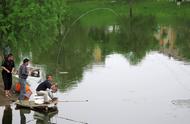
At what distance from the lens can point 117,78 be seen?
102ft

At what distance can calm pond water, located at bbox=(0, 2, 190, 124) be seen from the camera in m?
21.7

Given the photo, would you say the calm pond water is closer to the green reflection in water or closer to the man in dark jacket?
the green reflection in water

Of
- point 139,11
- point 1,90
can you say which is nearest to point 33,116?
point 1,90

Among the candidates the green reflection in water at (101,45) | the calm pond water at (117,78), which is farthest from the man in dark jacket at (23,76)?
the green reflection in water at (101,45)

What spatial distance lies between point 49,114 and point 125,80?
9572 mm

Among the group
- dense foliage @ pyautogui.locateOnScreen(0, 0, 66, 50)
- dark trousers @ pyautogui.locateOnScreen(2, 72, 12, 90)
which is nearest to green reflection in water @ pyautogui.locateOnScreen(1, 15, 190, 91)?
dense foliage @ pyautogui.locateOnScreen(0, 0, 66, 50)

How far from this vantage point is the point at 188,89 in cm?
2791

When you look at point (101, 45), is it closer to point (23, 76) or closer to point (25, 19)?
point (25, 19)

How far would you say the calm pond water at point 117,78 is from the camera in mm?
21734

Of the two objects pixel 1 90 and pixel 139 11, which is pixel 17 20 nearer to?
pixel 1 90

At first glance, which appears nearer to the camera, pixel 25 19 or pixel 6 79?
pixel 6 79

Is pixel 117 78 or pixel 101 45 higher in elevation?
pixel 101 45

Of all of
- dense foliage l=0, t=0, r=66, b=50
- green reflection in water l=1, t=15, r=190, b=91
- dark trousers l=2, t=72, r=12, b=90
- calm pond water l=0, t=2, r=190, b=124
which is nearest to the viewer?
calm pond water l=0, t=2, r=190, b=124

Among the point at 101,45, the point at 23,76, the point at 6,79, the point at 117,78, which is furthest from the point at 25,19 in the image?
the point at 101,45
